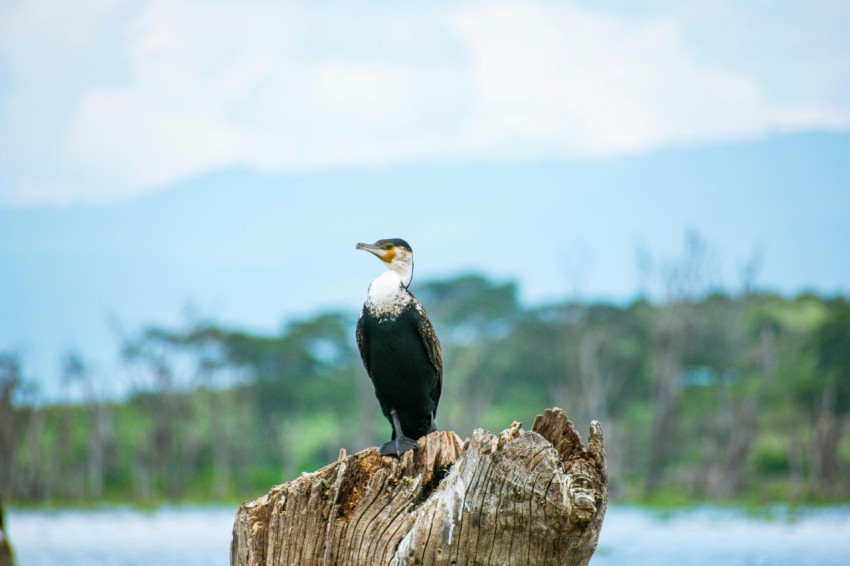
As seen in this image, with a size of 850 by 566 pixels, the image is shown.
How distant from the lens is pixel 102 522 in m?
23.1

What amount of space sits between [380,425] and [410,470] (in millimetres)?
33491

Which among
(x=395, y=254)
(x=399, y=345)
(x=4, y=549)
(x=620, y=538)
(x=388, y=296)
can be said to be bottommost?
(x=620, y=538)

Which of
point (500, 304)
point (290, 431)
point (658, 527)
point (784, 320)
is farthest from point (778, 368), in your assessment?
point (290, 431)

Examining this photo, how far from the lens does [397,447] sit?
438 centimetres

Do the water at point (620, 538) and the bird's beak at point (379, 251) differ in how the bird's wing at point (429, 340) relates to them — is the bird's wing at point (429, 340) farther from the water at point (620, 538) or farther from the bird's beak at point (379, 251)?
the water at point (620, 538)

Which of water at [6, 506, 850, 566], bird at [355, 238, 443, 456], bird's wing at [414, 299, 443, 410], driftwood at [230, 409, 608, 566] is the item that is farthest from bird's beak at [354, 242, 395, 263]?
water at [6, 506, 850, 566]

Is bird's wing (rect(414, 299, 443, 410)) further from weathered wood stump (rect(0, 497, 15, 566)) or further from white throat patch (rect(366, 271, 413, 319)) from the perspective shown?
weathered wood stump (rect(0, 497, 15, 566))

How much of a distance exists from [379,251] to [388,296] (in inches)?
10.2

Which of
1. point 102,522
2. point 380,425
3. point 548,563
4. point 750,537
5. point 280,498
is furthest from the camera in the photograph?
point 380,425

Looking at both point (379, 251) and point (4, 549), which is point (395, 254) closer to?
point (379, 251)

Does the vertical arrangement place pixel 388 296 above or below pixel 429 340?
above

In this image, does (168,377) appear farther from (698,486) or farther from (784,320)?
(784,320)

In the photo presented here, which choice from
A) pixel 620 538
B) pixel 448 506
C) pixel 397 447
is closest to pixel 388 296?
pixel 397 447

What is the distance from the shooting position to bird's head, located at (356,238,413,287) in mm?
4645
